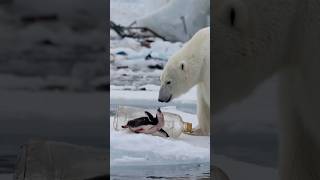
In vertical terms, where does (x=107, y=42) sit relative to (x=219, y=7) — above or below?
below

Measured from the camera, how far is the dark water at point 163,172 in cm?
269

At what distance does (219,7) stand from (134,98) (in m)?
0.68

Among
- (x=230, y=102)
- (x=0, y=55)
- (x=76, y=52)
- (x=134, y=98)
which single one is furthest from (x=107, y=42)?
(x=230, y=102)

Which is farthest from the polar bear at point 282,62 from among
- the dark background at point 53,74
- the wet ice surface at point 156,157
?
the dark background at point 53,74

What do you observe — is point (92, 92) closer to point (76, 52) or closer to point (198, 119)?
point (76, 52)

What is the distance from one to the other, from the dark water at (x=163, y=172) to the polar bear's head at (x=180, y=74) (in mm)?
386

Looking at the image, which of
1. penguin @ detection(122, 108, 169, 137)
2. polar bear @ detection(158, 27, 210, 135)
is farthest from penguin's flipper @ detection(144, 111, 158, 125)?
polar bear @ detection(158, 27, 210, 135)

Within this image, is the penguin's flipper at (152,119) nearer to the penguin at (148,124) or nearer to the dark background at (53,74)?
the penguin at (148,124)

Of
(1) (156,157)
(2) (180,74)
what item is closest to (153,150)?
(1) (156,157)

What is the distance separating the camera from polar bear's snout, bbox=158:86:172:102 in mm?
2715

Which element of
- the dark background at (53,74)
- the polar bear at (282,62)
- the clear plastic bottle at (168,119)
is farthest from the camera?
the clear plastic bottle at (168,119)

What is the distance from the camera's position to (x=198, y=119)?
273cm

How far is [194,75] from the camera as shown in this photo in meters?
2.69

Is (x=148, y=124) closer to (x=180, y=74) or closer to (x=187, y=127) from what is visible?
(x=187, y=127)
